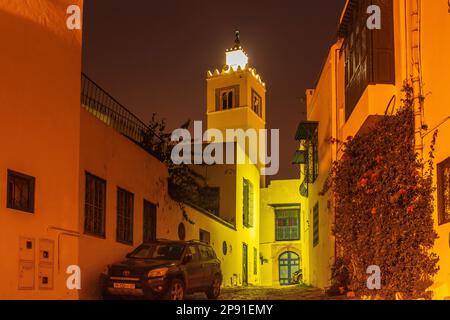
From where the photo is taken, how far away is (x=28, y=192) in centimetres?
1209

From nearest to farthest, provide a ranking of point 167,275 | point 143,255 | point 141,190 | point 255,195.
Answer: point 167,275, point 143,255, point 141,190, point 255,195

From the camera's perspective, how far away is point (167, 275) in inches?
587

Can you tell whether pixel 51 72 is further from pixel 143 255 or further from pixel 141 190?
pixel 141 190

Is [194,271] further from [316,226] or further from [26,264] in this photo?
[316,226]

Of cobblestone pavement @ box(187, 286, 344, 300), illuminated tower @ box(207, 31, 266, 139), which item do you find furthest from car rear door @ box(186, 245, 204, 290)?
illuminated tower @ box(207, 31, 266, 139)

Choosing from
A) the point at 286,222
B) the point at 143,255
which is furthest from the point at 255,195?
the point at 143,255

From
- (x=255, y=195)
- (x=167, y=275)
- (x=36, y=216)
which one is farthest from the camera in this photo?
(x=255, y=195)

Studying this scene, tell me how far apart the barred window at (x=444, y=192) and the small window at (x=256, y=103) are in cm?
3670

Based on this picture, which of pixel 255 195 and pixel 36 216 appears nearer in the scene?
pixel 36 216

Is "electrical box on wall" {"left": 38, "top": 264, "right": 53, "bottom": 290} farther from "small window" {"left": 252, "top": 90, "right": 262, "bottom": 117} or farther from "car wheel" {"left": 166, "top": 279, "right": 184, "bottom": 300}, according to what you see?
"small window" {"left": 252, "top": 90, "right": 262, "bottom": 117}

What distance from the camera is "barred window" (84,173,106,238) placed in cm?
1617

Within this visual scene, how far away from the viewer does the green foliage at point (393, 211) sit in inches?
437

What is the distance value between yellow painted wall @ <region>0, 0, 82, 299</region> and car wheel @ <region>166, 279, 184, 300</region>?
2.20 meters
